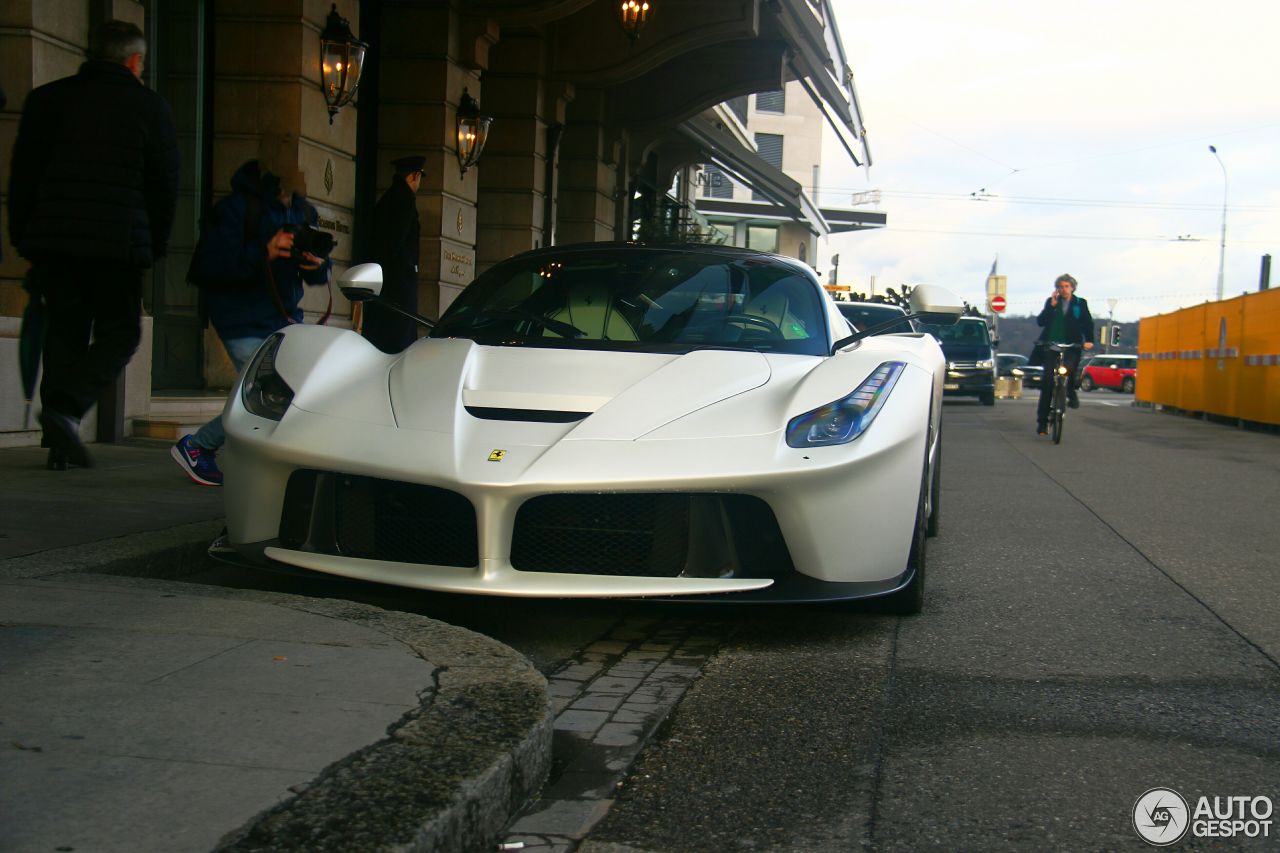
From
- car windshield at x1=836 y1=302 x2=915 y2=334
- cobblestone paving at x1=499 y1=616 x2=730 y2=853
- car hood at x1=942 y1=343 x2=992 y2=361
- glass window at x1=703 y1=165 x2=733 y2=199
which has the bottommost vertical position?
cobblestone paving at x1=499 y1=616 x2=730 y2=853

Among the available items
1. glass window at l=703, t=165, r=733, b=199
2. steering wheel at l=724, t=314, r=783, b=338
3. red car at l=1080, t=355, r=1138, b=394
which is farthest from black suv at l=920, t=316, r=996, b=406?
glass window at l=703, t=165, r=733, b=199

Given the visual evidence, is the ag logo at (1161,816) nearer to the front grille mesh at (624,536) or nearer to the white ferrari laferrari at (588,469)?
the white ferrari laferrari at (588,469)

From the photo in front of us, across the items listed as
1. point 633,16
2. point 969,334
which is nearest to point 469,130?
point 633,16

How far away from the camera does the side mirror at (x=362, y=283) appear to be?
17.6 feet

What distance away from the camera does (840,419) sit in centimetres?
420

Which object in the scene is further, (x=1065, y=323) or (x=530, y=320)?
(x=1065, y=323)

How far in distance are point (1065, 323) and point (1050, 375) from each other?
66 centimetres

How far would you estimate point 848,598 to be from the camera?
4094mm

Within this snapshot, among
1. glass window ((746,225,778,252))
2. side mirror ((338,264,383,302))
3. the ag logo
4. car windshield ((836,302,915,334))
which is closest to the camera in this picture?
the ag logo

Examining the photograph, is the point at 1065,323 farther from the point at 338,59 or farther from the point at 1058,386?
the point at 338,59

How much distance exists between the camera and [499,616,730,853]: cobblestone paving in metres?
2.64

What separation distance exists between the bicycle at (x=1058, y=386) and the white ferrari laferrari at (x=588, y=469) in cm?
995

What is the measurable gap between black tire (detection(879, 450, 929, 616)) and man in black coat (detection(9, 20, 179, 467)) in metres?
3.62

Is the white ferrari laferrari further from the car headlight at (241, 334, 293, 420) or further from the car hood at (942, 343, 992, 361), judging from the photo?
the car hood at (942, 343, 992, 361)
